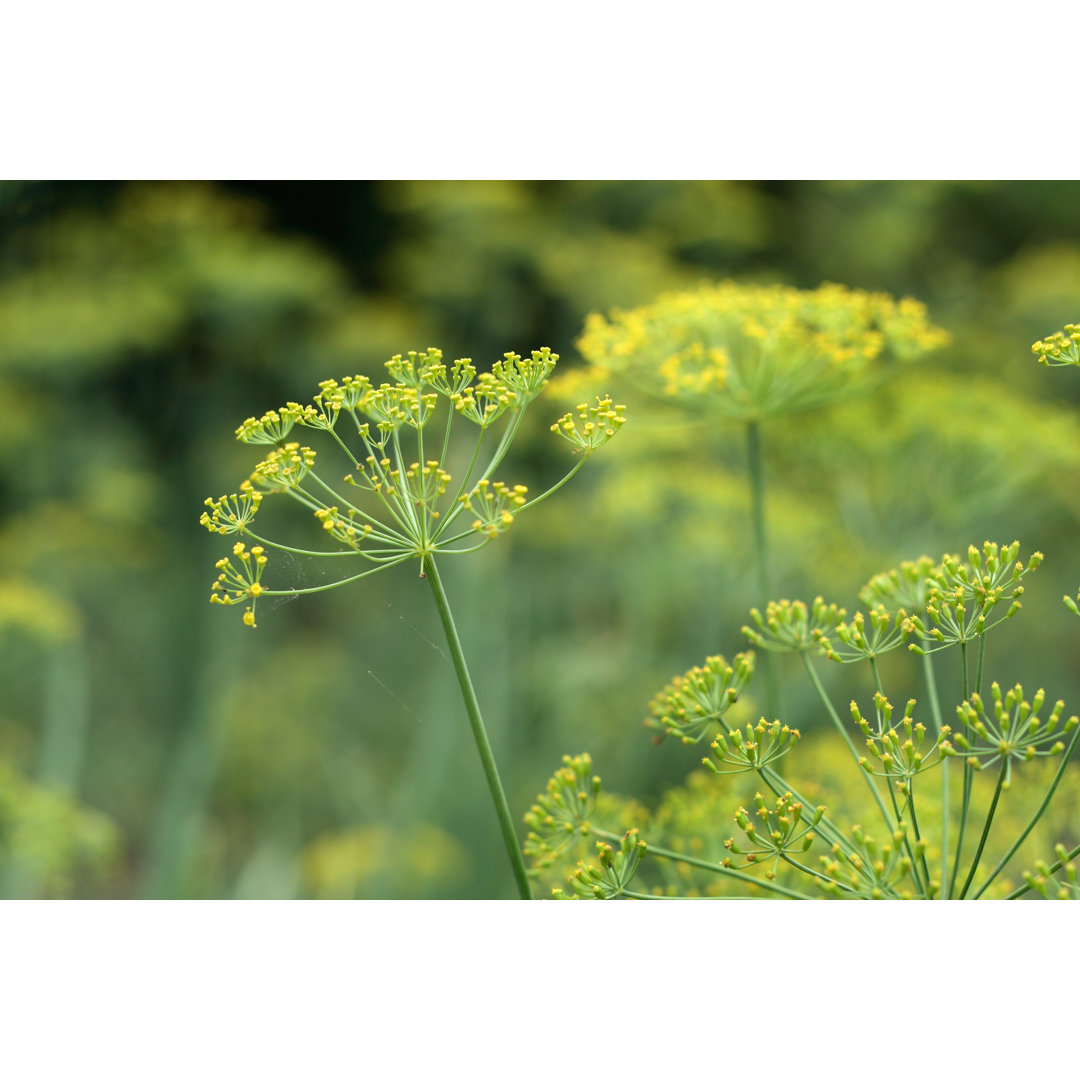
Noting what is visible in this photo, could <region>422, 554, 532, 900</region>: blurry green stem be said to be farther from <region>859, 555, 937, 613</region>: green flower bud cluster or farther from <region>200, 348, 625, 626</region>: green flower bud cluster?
<region>859, 555, 937, 613</region>: green flower bud cluster

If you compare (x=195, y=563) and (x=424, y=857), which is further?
(x=195, y=563)


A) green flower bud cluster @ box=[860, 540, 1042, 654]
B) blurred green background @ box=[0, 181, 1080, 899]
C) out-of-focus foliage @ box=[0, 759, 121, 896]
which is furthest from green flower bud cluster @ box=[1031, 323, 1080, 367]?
out-of-focus foliage @ box=[0, 759, 121, 896]

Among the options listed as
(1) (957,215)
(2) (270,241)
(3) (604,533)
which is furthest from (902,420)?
(2) (270,241)

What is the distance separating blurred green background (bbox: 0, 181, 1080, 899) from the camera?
148 centimetres

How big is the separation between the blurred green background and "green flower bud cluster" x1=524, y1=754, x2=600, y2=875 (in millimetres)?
732

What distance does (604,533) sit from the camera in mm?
1797

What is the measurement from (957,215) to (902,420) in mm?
921

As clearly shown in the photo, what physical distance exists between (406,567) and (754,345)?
1.27 m

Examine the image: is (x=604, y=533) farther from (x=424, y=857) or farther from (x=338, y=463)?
Result: (x=424, y=857)

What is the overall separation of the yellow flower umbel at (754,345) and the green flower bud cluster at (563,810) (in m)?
0.38

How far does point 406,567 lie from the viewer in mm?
1997

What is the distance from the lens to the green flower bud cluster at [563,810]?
64 centimetres

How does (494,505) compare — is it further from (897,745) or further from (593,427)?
(897,745)

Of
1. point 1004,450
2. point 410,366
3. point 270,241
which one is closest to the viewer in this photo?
point 410,366
